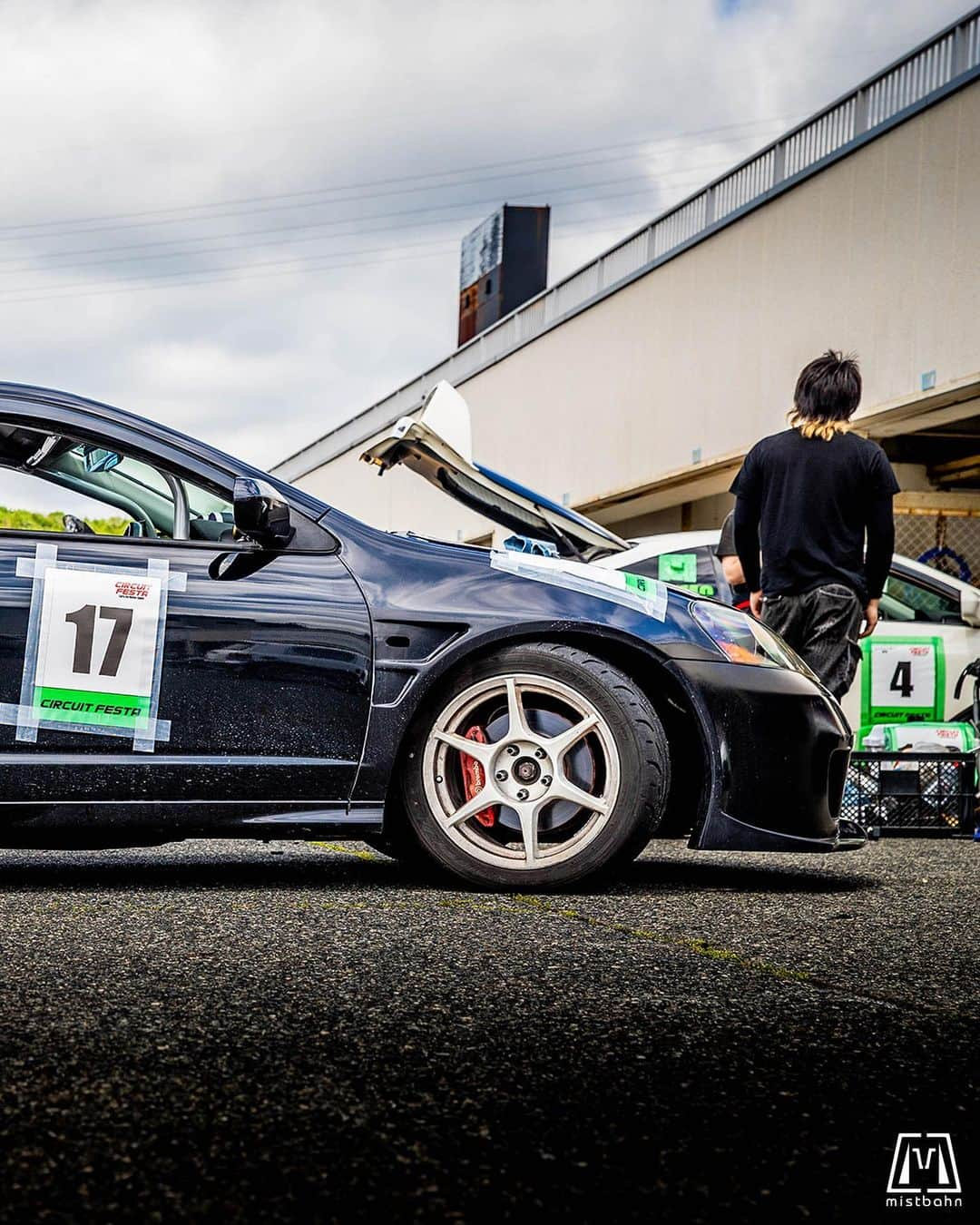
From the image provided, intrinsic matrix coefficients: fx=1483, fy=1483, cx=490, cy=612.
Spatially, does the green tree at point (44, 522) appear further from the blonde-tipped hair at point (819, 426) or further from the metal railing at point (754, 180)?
the metal railing at point (754, 180)

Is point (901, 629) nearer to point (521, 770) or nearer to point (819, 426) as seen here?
point (819, 426)

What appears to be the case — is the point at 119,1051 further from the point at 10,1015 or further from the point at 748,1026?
the point at 748,1026

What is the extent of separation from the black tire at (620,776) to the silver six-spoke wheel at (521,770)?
2cm

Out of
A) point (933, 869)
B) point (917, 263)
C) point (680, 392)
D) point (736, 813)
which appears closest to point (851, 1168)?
point (736, 813)

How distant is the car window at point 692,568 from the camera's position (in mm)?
7457

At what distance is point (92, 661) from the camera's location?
4.03 meters

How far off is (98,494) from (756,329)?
1224cm

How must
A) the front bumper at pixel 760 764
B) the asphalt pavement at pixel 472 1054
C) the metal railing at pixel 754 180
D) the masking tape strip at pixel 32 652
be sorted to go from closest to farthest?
the asphalt pavement at pixel 472 1054 < the masking tape strip at pixel 32 652 < the front bumper at pixel 760 764 < the metal railing at pixel 754 180

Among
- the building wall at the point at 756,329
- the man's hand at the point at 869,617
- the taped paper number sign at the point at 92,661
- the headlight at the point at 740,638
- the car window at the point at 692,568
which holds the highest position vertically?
the building wall at the point at 756,329

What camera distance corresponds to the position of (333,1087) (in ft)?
6.88

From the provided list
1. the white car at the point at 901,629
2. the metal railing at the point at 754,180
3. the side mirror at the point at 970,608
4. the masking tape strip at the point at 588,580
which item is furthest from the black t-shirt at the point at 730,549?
the metal railing at the point at 754,180

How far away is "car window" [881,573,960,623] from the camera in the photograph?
774 centimetres

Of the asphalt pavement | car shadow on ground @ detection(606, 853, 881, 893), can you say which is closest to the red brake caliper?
the asphalt pavement

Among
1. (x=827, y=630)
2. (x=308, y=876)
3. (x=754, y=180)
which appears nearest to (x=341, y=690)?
(x=308, y=876)
